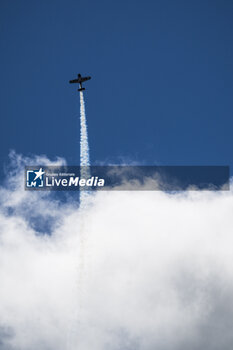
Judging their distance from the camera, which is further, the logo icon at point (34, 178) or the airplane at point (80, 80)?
the airplane at point (80, 80)

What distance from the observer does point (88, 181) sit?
128750 millimetres

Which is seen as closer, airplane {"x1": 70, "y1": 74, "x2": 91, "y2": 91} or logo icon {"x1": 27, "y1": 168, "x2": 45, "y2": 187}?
logo icon {"x1": 27, "y1": 168, "x2": 45, "y2": 187}

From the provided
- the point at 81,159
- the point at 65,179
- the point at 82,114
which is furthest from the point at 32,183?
the point at 82,114

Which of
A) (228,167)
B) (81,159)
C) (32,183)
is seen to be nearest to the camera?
(228,167)

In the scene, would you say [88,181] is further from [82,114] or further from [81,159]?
[82,114]

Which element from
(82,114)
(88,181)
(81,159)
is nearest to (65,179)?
(88,181)

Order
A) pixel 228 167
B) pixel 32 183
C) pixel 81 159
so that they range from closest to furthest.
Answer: pixel 228 167
pixel 32 183
pixel 81 159

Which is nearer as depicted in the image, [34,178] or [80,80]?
[34,178]

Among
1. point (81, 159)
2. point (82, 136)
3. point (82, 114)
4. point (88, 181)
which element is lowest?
point (88, 181)

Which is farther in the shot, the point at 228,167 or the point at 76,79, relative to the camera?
the point at 76,79

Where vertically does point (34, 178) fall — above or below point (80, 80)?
below

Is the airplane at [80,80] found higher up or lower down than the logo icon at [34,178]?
higher up

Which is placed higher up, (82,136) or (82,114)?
(82,114)

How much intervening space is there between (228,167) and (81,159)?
6741 cm
